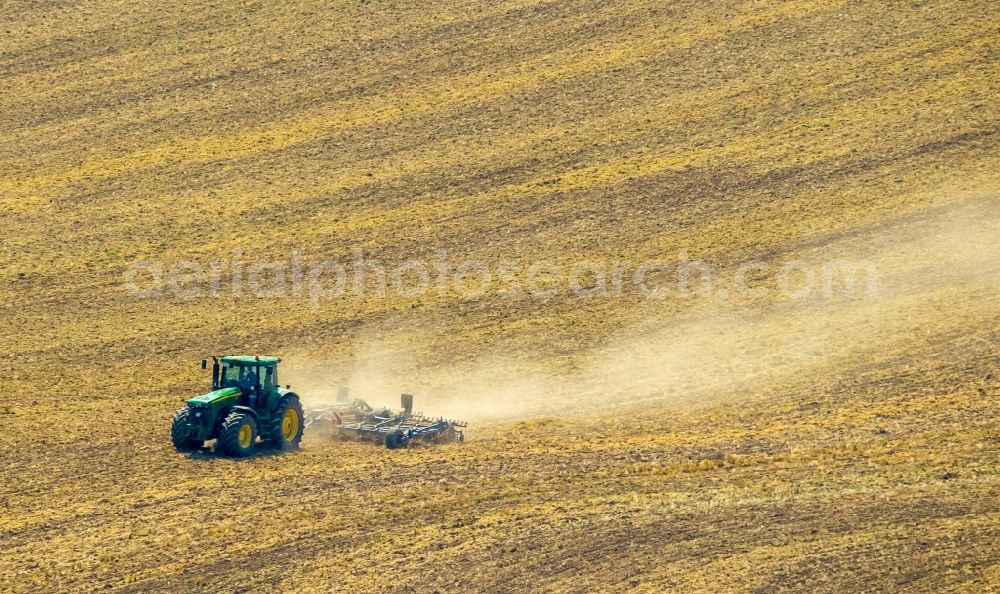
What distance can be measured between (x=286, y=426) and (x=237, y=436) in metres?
1.55

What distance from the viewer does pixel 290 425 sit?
27.5m

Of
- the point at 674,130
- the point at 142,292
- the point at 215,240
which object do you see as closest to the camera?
the point at 142,292

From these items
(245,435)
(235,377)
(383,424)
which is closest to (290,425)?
(245,435)

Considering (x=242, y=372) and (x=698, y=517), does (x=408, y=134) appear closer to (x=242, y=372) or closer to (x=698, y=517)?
(x=242, y=372)

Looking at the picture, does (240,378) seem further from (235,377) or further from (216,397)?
(216,397)

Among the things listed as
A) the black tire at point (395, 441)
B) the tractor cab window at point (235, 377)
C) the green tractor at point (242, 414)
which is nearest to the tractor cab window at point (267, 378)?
the green tractor at point (242, 414)

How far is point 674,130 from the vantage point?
46719 mm

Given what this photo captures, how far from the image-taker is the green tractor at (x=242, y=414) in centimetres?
2617

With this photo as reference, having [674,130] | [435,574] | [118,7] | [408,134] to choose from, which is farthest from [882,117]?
[118,7]

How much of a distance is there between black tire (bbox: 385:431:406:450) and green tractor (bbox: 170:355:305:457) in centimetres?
200

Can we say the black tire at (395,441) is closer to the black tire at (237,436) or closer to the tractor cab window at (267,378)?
the tractor cab window at (267,378)

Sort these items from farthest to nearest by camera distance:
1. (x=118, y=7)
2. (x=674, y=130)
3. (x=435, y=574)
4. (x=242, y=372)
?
(x=118, y=7), (x=674, y=130), (x=242, y=372), (x=435, y=574)

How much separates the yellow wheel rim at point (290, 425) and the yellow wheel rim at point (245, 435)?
875mm

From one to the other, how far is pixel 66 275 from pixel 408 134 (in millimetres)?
14368
